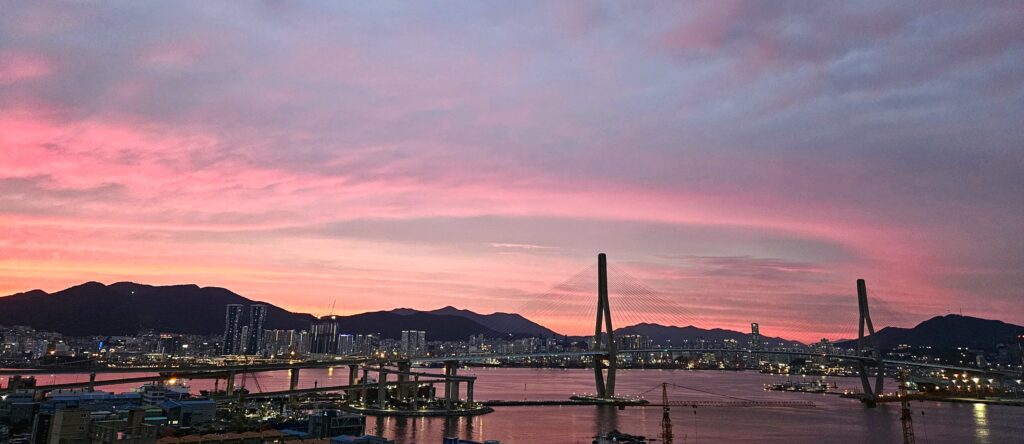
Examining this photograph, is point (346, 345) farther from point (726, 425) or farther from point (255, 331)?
point (726, 425)

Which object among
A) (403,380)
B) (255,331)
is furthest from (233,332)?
(403,380)

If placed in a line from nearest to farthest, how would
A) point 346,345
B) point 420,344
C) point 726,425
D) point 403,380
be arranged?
point 726,425
point 403,380
point 346,345
point 420,344

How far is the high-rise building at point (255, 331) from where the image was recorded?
10275cm

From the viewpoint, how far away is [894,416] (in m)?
34.1

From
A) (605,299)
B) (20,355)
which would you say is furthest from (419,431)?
(20,355)

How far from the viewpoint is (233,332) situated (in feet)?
348

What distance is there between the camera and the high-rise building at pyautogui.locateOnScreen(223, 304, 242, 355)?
103 m

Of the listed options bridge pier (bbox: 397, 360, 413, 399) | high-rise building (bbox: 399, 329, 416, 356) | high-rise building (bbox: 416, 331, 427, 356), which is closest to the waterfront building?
bridge pier (bbox: 397, 360, 413, 399)

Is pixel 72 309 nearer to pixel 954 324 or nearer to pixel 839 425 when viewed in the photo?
pixel 839 425

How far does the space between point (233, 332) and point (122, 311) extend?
40.3 metres

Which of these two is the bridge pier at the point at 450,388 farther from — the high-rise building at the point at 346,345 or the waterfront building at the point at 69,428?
the high-rise building at the point at 346,345

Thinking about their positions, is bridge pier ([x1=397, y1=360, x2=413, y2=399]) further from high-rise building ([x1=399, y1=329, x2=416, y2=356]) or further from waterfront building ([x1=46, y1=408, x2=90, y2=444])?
high-rise building ([x1=399, y1=329, x2=416, y2=356])

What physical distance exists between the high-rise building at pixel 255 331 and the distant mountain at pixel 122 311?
Result: 28.2 m

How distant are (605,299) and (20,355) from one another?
234 feet
